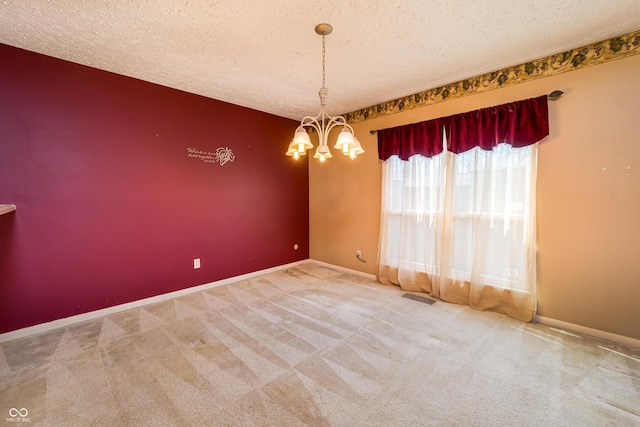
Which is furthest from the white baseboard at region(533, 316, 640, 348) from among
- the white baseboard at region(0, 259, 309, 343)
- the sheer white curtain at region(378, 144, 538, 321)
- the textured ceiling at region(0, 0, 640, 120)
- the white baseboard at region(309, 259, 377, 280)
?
the white baseboard at region(0, 259, 309, 343)

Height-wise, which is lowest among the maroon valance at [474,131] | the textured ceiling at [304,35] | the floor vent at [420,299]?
the floor vent at [420,299]

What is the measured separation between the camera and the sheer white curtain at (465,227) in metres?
2.58

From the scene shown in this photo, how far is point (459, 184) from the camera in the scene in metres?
2.97

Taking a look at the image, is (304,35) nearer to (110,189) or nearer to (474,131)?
(474,131)

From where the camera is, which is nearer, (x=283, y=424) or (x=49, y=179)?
(x=283, y=424)

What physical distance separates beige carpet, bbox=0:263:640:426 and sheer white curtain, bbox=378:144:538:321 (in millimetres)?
335

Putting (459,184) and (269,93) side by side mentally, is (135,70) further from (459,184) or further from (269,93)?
(459,184)

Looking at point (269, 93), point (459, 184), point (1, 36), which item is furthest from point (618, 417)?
point (1, 36)

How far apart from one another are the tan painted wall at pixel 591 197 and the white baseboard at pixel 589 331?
0.11 feet

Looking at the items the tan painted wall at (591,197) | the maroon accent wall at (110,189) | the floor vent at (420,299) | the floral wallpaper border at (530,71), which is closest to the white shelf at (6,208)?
the maroon accent wall at (110,189)

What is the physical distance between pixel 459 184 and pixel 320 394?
2596 mm

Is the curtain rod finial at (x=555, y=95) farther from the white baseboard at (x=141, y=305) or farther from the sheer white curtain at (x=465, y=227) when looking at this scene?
the white baseboard at (x=141, y=305)

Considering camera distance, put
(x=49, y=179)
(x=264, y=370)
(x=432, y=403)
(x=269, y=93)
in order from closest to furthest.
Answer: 1. (x=432, y=403)
2. (x=264, y=370)
3. (x=49, y=179)
4. (x=269, y=93)

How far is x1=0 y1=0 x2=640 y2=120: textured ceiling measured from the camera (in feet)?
5.88
